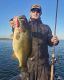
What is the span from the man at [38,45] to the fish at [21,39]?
4.42 ft

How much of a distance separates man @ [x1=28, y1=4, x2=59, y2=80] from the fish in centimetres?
135

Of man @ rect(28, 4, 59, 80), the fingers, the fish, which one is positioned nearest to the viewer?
the fish

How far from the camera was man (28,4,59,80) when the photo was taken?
725cm

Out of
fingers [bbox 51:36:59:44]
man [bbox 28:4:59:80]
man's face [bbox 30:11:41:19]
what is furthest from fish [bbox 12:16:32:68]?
A: man's face [bbox 30:11:41:19]

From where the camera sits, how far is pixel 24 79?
303 inches

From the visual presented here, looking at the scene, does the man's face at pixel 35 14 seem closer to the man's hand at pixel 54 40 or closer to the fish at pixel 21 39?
the man's hand at pixel 54 40

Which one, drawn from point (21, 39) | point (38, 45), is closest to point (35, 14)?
point (38, 45)

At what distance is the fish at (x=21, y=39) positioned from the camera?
5.52 meters

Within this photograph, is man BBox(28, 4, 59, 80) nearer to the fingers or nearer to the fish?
the fingers

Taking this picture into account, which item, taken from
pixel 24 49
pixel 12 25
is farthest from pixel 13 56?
pixel 12 25

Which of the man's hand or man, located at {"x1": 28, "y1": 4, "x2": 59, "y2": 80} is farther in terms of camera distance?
man, located at {"x1": 28, "y1": 4, "x2": 59, "y2": 80}

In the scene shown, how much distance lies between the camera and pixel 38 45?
723 cm

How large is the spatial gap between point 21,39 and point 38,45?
1.64m

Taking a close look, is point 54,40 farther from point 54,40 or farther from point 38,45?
point 38,45
